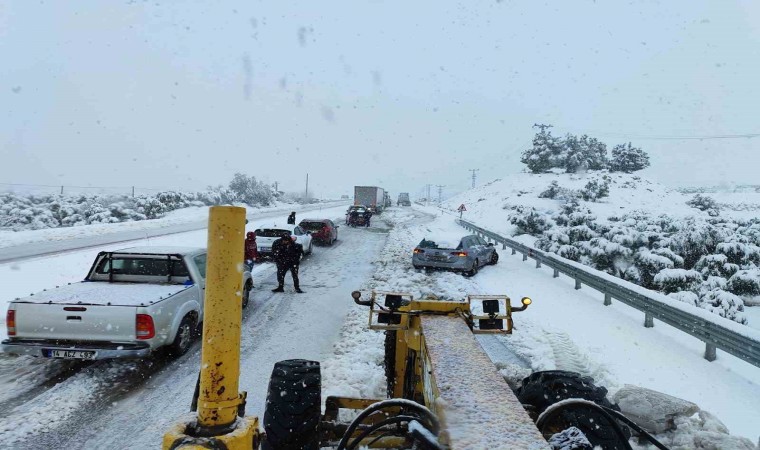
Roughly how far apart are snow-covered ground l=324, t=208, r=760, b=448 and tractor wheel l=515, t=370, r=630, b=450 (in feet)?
7.95

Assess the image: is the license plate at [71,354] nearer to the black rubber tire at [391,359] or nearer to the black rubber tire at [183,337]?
the black rubber tire at [183,337]

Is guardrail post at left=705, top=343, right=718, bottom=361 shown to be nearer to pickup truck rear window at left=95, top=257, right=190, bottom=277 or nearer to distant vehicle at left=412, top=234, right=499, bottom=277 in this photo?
distant vehicle at left=412, top=234, right=499, bottom=277

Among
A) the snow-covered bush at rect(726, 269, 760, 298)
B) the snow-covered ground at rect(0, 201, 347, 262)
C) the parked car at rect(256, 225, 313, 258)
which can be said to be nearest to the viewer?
the snow-covered bush at rect(726, 269, 760, 298)

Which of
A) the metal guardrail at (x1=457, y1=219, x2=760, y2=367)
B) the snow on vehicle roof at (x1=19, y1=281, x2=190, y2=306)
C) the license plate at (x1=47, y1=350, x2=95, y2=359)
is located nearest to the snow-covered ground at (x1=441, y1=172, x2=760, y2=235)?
the metal guardrail at (x1=457, y1=219, x2=760, y2=367)

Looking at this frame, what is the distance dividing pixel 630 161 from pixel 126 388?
74.4 m

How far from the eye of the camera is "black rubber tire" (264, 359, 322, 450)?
263cm

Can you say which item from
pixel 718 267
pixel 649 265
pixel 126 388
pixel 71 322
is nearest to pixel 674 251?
pixel 718 267

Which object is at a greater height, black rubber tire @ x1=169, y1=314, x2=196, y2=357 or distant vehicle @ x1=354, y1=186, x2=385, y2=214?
distant vehicle @ x1=354, y1=186, x2=385, y2=214

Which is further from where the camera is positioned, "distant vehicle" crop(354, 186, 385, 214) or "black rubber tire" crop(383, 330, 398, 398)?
"distant vehicle" crop(354, 186, 385, 214)


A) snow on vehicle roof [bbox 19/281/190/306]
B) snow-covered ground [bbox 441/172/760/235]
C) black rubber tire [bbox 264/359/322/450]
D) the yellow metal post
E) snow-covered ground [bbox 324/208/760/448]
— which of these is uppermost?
snow-covered ground [bbox 441/172/760/235]

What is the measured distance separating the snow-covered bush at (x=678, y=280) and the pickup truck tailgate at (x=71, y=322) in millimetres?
14428

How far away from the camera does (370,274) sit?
13453mm

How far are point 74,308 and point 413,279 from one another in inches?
333

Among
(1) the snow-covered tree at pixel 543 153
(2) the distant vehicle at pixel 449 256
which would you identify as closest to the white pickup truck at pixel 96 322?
(2) the distant vehicle at pixel 449 256
